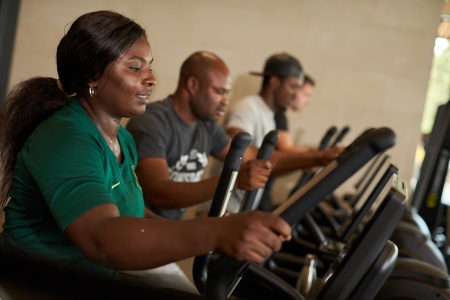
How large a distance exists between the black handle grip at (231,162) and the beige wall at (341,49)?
2.74m

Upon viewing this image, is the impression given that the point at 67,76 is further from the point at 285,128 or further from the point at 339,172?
the point at 285,128

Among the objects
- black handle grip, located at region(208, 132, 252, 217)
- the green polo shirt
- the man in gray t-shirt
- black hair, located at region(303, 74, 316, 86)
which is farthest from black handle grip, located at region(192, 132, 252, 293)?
black hair, located at region(303, 74, 316, 86)

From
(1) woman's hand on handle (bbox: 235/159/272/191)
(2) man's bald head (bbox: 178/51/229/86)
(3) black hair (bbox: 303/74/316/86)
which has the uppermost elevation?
(2) man's bald head (bbox: 178/51/229/86)

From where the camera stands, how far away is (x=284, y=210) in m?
0.96

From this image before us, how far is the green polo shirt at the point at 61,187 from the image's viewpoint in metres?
1.03

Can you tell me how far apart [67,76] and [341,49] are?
3279 millimetres

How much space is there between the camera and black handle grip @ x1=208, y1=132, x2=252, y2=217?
128cm

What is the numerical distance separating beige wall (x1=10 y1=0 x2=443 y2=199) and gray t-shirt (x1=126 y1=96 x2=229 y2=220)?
159cm

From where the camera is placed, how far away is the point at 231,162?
50.2 inches

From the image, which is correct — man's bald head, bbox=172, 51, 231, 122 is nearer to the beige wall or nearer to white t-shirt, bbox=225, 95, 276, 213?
white t-shirt, bbox=225, 95, 276, 213

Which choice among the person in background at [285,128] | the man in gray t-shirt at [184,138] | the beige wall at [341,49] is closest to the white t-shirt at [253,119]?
the person in background at [285,128]

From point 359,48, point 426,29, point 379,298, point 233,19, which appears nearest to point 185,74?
point 379,298

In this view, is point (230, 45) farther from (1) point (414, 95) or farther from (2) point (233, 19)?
(1) point (414, 95)

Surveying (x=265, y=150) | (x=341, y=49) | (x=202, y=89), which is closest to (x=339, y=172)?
(x=265, y=150)
